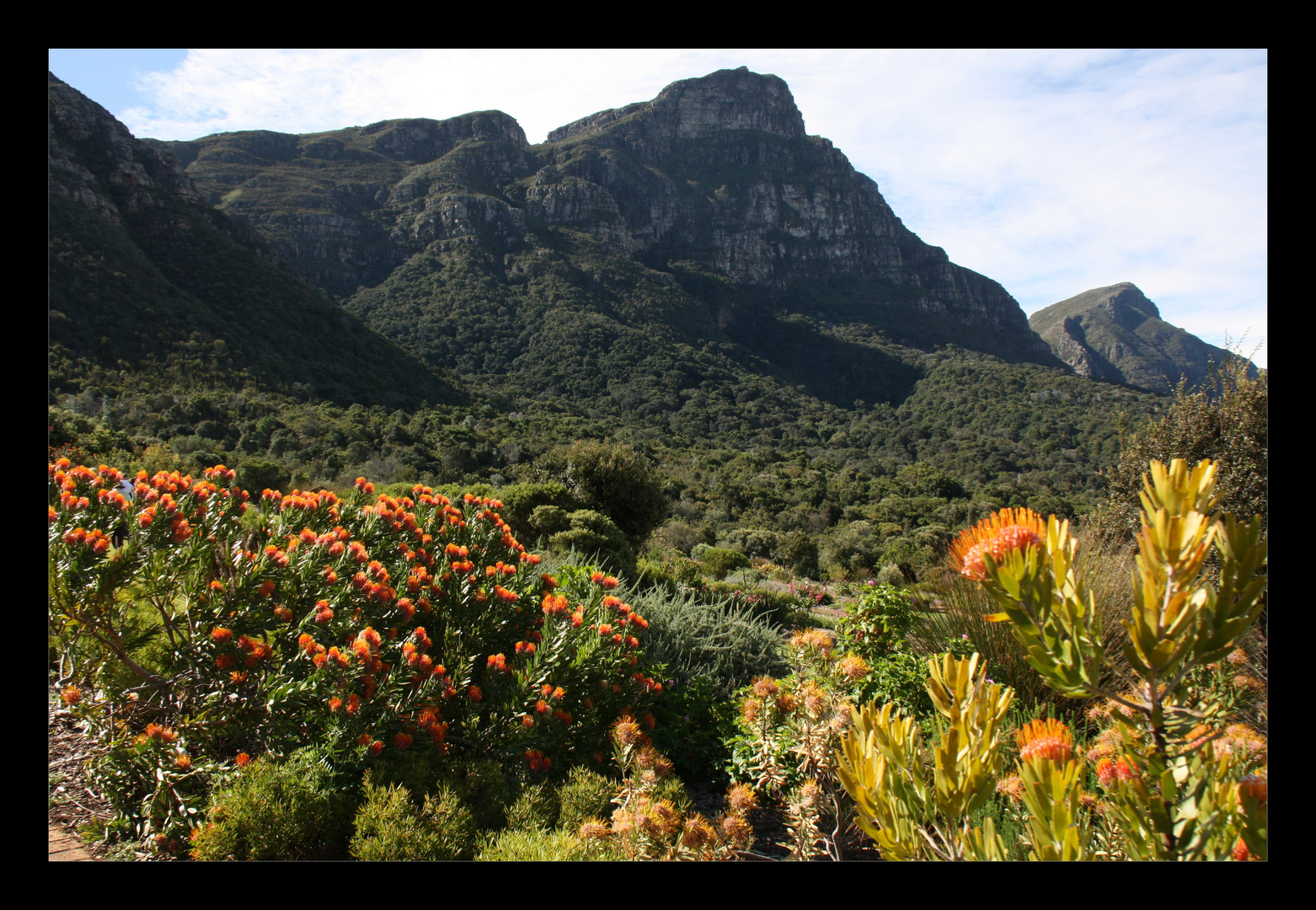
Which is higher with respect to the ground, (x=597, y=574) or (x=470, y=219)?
(x=470, y=219)

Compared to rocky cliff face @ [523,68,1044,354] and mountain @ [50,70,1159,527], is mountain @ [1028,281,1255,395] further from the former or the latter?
mountain @ [50,70,1159,527]

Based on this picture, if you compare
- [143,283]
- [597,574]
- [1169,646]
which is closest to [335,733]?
[597,574]

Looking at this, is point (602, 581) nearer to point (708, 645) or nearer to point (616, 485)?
point (708, 645)

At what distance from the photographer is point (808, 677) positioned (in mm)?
2779

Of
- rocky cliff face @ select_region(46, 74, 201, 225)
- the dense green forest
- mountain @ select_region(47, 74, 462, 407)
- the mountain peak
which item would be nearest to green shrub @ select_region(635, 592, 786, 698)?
the dense green forest

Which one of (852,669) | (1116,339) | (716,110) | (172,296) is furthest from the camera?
(716,110)

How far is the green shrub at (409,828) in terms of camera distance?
1811mm

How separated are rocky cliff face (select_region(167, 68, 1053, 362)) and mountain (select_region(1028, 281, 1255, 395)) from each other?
3.51 metres

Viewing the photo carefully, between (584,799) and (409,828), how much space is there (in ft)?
1.94

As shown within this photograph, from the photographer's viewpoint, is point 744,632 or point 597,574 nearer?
point 597,574

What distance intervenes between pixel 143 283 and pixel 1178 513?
2850 centimetres

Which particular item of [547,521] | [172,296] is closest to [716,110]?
[172,296]

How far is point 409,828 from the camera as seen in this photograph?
1.85 meters
